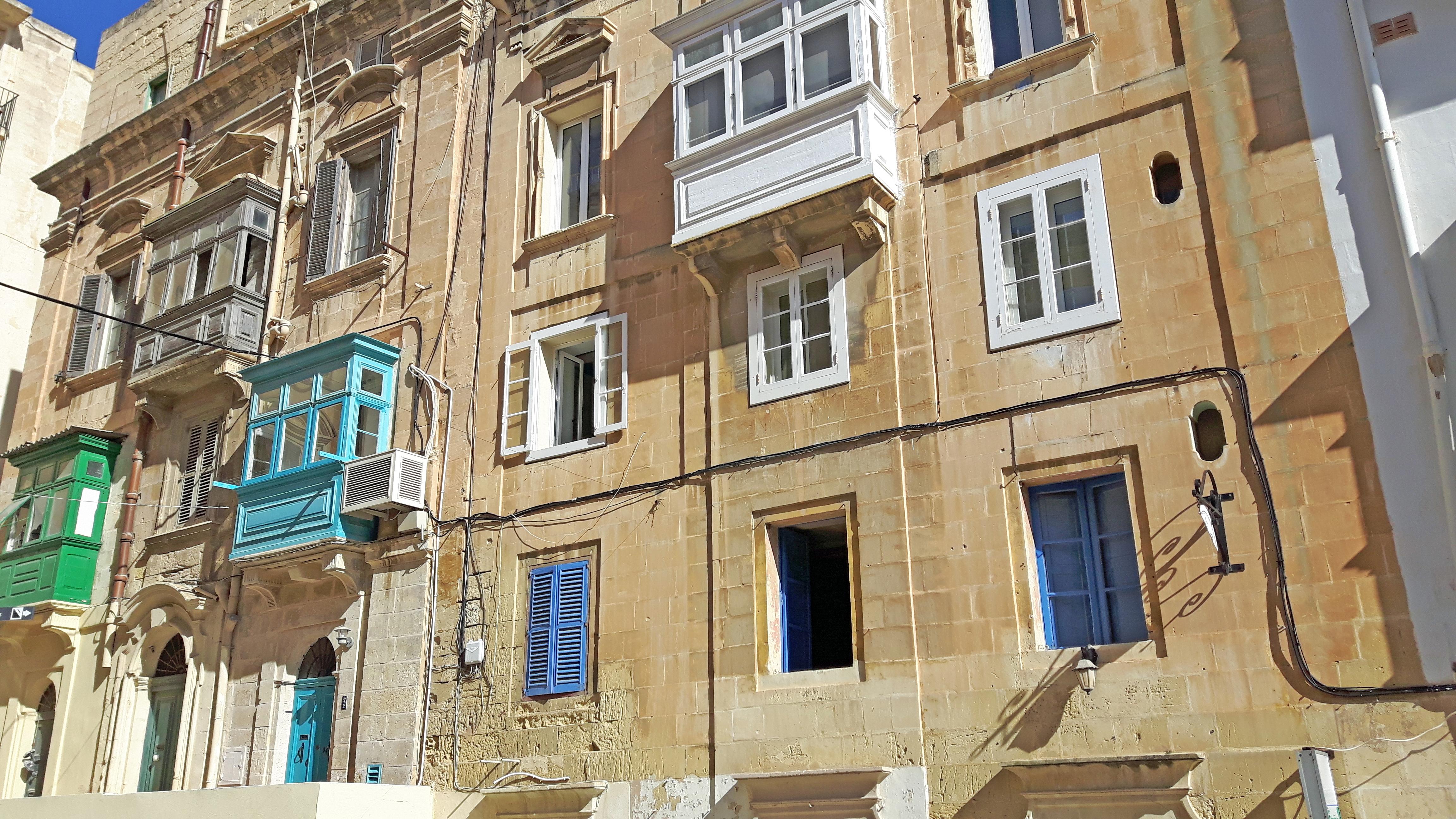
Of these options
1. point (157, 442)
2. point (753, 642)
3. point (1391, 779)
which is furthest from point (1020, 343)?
point (157, 442)

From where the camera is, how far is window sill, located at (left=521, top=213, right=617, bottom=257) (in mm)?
15188

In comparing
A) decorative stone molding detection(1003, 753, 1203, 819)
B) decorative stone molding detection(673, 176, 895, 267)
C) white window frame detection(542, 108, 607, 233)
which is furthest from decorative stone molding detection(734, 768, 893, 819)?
white window frame detection(542, 108, 607, 233)

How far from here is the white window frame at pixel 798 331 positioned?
41.8 ft

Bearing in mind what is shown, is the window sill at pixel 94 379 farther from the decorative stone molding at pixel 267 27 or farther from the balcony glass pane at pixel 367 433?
the balcony glass pane at pixel 367 433

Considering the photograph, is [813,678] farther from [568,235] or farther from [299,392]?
[299,392]

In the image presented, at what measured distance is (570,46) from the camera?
16.4 meters

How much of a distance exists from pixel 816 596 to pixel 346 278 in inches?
338

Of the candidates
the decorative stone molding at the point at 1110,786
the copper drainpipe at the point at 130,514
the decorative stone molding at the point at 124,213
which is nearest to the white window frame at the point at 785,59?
the decorative stone molding at the point at 1110,786

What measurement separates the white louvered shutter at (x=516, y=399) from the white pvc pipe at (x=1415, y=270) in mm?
9309

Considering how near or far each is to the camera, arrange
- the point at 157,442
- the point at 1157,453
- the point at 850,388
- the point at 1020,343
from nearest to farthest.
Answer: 1. the point at 1157,453
2. the point at 1020,343
3. the point at 850,388
4. the point at 157,442

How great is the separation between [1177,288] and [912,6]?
15.4 ft

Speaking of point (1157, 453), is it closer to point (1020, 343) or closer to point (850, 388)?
point (1020, 343)

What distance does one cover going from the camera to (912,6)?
13.6m

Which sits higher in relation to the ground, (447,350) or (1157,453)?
(447,350)
